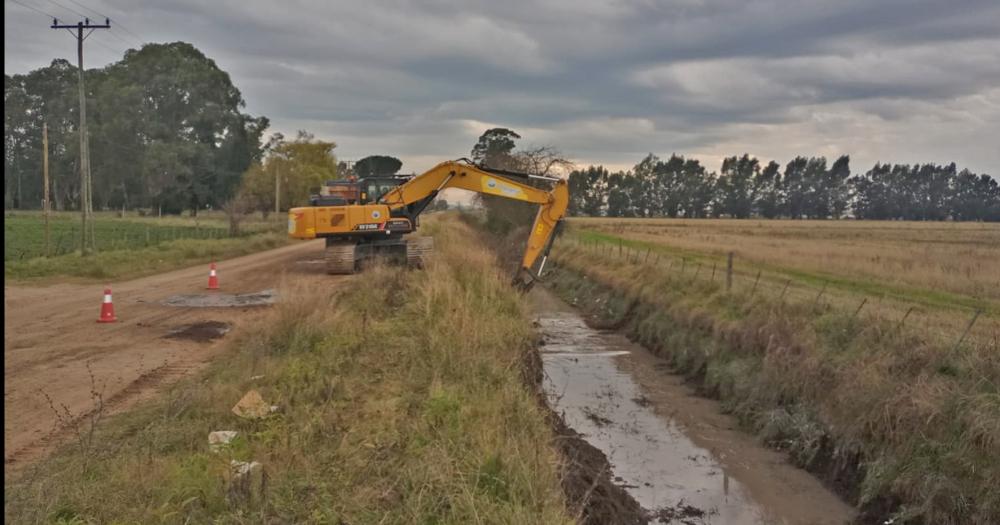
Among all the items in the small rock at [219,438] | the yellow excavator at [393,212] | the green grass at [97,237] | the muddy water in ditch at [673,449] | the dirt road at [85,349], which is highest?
the yellow excavator at [393,212]

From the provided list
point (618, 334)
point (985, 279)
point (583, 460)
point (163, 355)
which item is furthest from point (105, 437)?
point (985, 279)

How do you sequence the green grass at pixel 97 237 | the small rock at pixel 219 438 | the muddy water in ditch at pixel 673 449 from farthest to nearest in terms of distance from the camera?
the green grass at pixel 97 237 < the muddy water in ditch at pixel 673 449 < the small rock at pixel 219 438

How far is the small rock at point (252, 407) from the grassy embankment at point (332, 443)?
9cm

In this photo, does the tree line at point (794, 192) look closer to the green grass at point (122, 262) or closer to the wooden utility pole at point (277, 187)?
the wooden utility pole at point (277, 187)

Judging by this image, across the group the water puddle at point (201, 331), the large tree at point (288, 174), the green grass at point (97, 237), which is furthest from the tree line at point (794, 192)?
the water puddle at point (201, 331)

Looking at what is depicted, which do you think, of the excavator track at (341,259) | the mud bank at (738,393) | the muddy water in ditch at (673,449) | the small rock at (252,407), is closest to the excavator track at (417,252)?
the excavator track at (341,259)

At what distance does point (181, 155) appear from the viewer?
60.0 meters

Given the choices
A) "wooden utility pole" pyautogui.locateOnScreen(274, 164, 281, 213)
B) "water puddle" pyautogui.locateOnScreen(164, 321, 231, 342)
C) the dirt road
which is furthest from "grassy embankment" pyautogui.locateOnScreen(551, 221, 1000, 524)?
"wooden utility pole" pyautogui.locateOnScreen(274, 164, 281, 213)

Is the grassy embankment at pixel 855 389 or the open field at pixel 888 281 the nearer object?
the grassy embankment at pixel 855 389

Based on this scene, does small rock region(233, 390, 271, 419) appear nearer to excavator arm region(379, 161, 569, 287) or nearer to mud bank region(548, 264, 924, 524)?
mud bank region(548, 264, 924, 524)

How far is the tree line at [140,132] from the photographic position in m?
59.9

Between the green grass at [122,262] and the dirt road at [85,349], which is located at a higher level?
the green grass at [122,262]

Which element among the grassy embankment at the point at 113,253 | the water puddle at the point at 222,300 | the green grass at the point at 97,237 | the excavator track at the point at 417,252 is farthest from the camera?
the green grass at the point at 97,237

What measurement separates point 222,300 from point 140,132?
5261 cm
